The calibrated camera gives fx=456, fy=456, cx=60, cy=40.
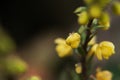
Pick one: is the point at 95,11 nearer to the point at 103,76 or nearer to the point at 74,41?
the point at 74,41

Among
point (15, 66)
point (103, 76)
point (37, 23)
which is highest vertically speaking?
point (37, 23)

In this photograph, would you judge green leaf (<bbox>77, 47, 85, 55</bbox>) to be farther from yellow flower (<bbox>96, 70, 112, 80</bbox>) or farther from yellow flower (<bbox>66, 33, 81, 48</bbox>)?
yellow flower (<bbox>96, 70, 112, 80</bbox>)

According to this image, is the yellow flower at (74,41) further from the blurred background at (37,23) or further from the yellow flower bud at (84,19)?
the blurred background at (37,23)

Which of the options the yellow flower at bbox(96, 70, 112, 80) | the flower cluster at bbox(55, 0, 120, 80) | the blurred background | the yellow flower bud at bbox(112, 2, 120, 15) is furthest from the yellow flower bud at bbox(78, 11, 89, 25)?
the blurred background

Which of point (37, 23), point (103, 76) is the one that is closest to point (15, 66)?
point (103, 76)

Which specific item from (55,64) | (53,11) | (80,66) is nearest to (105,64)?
(55,64)

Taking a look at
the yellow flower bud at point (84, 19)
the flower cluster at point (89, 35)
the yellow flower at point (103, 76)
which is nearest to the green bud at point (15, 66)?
the flower cluster at point (89, 35)

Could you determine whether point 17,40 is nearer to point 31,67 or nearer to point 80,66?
point 31,67

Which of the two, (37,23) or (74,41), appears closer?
(74,41)

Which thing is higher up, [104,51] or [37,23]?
[37,23]
